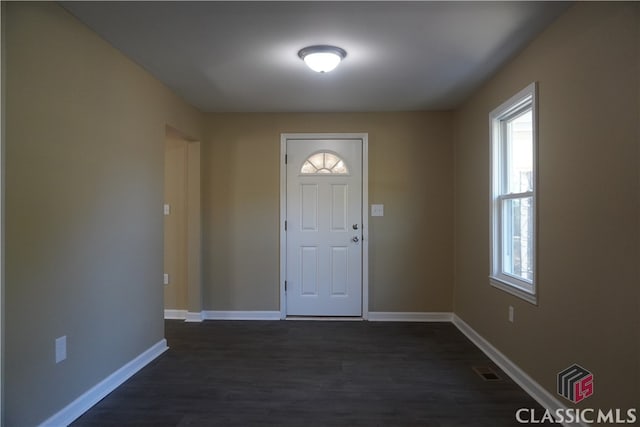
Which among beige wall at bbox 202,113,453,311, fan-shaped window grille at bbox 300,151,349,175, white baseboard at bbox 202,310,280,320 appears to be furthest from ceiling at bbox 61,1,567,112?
white baseboard at bbox 202,310,280,320

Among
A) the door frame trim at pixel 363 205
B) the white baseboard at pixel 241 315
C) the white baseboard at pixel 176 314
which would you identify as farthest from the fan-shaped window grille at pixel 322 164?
the white baseboard at pixel 176 314

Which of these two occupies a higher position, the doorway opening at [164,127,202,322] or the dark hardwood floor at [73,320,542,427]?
the doorway opening at [164,127,202,322]

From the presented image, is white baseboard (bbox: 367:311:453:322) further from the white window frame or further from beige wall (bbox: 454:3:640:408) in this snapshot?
beige wall (bbox: 454:3:640:408)

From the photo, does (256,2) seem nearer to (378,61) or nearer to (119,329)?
(378,61)

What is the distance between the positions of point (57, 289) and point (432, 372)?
248 cm

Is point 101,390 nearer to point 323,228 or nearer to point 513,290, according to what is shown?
Answer: point 323,228

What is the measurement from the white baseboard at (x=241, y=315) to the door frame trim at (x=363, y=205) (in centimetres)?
11

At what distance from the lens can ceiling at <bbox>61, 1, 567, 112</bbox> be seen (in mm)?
2023

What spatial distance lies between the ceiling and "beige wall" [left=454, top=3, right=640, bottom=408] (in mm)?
293

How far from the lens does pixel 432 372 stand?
2.74 meters

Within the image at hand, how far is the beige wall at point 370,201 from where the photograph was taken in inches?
161

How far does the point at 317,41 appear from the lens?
7.86 ft

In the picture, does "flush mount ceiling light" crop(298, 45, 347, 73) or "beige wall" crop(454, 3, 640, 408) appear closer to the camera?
"beige wall" crop(454, 3, 640, 408)

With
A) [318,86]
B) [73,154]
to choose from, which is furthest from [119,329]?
[318,86]
